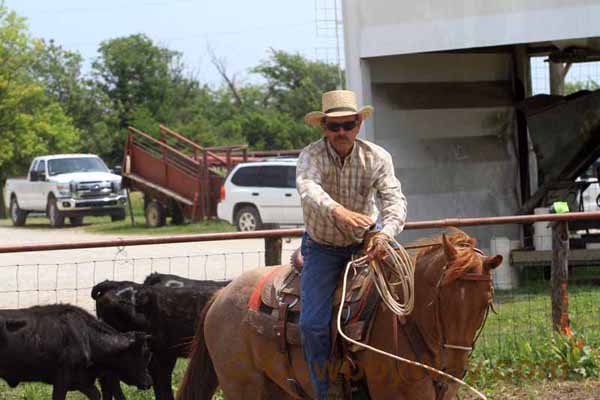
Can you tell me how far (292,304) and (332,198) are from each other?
0.73 metres

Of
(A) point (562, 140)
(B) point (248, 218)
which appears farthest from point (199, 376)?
(B) point (248, 218)

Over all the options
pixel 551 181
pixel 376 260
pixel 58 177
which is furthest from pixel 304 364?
pixel 58 177

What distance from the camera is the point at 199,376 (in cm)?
700

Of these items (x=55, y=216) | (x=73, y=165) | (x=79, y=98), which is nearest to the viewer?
(x=55, y=216)

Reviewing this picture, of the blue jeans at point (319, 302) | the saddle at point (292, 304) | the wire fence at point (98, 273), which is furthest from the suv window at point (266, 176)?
the blue jeans at point (319, 302)

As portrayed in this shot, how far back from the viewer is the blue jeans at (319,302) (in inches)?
232

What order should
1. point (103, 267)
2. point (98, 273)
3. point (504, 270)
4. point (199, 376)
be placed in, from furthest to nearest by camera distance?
point (103, 267) → point (98, 273) → point (504, 270) → point (199, 376)

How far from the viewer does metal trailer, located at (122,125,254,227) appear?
29017 mm

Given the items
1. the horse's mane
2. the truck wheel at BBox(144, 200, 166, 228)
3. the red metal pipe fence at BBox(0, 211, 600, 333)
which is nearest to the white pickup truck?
the truck wheel at BBox(144, 200, 166, 228)

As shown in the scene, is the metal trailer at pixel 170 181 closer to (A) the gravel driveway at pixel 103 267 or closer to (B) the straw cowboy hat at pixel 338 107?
(A) the gravel driveway at pixel 103 267

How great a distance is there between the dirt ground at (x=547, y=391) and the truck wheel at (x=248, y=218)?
17.1m

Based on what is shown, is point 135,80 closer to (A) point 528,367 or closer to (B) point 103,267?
(B) point 103,267

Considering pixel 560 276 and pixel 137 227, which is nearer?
pixel 560 276

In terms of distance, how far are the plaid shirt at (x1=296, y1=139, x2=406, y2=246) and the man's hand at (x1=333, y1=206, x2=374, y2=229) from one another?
144mm
